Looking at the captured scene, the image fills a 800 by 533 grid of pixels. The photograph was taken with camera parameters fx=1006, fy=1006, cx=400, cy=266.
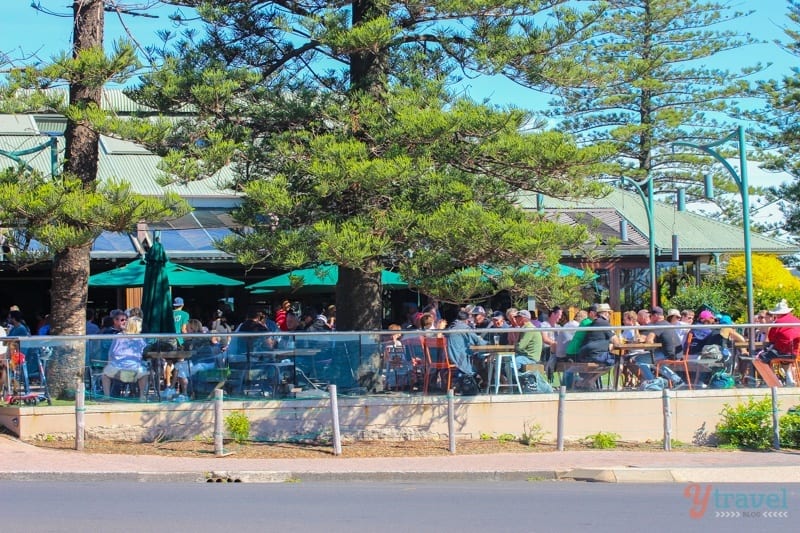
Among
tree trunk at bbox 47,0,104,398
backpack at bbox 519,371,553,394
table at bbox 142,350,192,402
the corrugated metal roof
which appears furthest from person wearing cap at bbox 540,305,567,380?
the corrugated metal roof

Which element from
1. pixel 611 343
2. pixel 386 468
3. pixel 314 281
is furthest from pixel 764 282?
pixel 386 468

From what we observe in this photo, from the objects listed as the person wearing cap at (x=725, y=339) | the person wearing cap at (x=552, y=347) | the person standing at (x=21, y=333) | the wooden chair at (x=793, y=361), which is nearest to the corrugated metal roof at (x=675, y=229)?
the wooden chair at (x=793, y=361)

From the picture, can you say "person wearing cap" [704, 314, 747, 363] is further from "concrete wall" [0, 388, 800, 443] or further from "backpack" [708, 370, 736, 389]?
"concrete wall" [0, 388, 800, 443]

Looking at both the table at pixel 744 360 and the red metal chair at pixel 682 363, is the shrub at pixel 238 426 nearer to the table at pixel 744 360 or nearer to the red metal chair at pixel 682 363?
the red metal chair at pixel 682 363

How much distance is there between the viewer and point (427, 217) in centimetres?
1369

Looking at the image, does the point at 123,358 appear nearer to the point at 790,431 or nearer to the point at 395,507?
the point at 395,507

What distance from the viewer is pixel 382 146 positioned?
1448 centimetres

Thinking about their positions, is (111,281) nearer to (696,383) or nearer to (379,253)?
(379,253)

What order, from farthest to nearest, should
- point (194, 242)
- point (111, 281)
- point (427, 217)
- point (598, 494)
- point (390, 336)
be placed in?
point (194, 242) → point (111, 281) → point (390, 336) → point (427, 217) → point (598, 494)

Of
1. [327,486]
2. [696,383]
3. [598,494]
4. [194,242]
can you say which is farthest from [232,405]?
[194,242]

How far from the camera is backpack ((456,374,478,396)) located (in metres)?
14.9

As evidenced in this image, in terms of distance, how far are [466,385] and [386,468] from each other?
2709 millimetres

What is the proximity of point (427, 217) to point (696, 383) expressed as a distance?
5.20 m

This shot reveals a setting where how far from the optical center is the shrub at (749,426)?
584 inches
